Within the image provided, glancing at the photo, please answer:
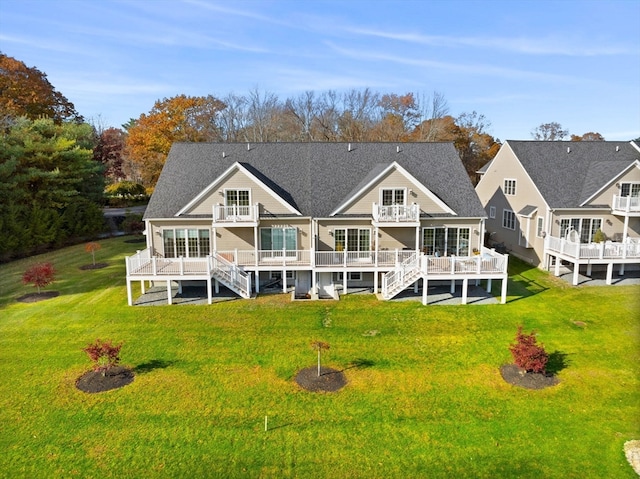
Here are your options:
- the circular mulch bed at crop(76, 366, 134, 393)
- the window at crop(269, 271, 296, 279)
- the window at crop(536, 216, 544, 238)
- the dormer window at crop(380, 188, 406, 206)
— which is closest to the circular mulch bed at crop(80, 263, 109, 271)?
the window at crop(269, 271, 296, 279)

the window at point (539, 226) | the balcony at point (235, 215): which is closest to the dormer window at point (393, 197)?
the balcony at point (235, 215)

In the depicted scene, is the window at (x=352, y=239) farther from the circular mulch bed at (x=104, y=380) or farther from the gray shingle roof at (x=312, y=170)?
the circular mulch bed at (x=104, y=380)

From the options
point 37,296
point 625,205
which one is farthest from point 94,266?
point 625,205

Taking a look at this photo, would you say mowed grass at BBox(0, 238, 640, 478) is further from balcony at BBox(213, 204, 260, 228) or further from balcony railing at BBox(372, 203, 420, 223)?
balcony railing at BBox(372, 203, 420, 223)

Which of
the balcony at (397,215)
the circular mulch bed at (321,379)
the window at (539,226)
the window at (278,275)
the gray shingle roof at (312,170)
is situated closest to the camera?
the circular mulch bed at (321,379)

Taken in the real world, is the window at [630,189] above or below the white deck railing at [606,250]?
above

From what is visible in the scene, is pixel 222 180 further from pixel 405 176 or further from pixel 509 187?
pixel 509 187
